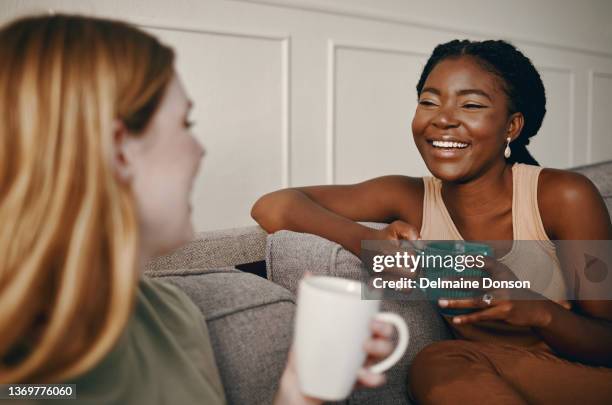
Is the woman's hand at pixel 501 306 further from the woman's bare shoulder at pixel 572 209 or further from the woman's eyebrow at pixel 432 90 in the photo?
the woman's eyebrow at pixel 432 90

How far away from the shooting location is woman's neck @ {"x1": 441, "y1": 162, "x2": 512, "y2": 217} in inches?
58.6

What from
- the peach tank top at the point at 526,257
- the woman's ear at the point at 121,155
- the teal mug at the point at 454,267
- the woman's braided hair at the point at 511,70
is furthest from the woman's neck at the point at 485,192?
the woman's ear at the point at 121,155

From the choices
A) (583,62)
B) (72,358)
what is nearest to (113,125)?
(72,358)

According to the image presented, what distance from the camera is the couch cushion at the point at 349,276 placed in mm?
1164

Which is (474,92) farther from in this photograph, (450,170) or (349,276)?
(349,276)

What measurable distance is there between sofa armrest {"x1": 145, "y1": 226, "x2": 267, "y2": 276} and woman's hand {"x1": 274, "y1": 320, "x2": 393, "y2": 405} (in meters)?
0.56

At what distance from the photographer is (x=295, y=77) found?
2.16 m

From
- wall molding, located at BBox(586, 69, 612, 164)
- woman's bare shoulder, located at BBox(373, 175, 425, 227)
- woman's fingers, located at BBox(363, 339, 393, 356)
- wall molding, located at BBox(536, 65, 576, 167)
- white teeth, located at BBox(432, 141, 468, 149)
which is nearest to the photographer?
woman's fingers, located at BBox(363, 339, 393, 356)

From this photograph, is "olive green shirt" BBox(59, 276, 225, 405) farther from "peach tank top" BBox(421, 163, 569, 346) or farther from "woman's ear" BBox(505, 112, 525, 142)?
"woman's ear" BBox(505, 112, 525, 142)

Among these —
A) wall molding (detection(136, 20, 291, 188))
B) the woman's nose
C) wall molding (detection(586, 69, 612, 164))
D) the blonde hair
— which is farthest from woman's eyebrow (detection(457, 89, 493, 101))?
wall molding (detection(586, 69, 612, 164))

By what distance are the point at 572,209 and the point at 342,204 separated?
600 millimetres

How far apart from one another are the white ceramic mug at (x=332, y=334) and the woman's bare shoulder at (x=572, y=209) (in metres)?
0.87

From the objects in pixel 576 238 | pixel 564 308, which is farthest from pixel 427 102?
pixel 564 308

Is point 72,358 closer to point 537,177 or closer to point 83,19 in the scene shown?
point 83,19
